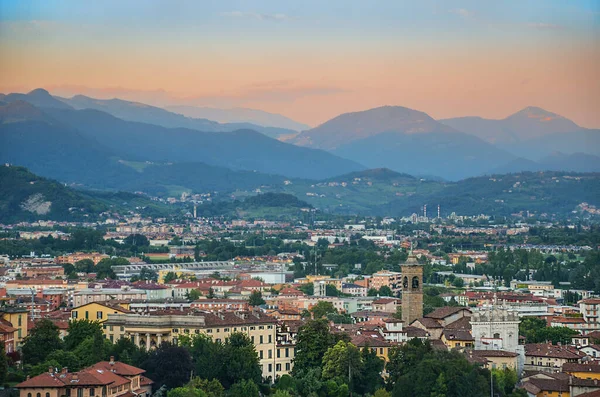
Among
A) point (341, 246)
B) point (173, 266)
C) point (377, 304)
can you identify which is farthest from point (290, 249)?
point (377, 304)

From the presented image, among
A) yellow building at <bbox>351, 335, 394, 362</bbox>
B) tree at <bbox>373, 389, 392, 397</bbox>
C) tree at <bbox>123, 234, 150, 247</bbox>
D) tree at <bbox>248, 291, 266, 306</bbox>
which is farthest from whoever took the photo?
tree at <bbox>123, 234, 150, 247</bbox>

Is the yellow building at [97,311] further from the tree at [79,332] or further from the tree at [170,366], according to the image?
the tree at [170,366]

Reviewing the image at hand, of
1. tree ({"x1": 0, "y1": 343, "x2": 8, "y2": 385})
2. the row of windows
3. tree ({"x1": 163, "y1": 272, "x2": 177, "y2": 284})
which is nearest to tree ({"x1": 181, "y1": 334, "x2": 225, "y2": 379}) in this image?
the row of windows

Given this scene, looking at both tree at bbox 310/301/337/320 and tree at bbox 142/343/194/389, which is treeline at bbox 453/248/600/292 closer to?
tree at bbox 310/301/337/320

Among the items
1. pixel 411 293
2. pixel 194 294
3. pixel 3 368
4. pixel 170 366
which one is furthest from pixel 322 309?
pixel 3 368

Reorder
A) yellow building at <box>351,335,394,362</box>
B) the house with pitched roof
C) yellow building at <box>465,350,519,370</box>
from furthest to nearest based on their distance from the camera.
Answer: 1. yellow building at <box>351,335,394,362</box>
2. yellow building at <box>465,350,519,370</box>
3. the house with pitched roof
